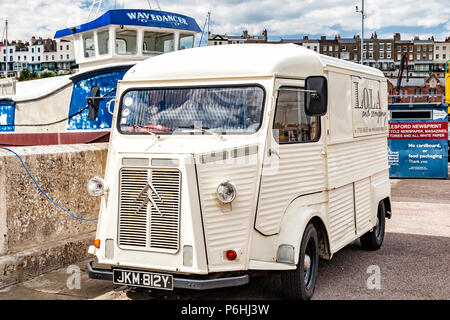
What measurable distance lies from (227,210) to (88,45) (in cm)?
1186

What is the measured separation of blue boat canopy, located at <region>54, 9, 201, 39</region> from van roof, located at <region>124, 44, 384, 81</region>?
8.89 m

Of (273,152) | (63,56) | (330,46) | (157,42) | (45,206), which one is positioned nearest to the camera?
(273,152)

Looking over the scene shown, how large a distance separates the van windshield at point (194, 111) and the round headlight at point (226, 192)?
2.26ft

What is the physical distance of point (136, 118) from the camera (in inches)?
236

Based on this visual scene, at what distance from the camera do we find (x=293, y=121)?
5.86 metres

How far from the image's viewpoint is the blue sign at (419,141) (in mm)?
18875

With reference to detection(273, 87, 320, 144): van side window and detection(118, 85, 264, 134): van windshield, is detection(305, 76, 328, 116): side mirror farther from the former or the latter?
detection(118, 85, 264, 134): van windshield

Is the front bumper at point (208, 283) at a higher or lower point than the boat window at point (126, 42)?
lower

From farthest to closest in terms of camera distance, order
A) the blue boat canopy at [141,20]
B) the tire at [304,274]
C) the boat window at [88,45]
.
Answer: the boat window at [88,45] → the blue boat canopy at [141,20] → the tire at [304,274]

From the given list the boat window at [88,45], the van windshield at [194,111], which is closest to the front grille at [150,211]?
the van windshield at [194,111]

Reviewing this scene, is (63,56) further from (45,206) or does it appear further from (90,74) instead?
(45,206)

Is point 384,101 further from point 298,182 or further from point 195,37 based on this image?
point 195,37
